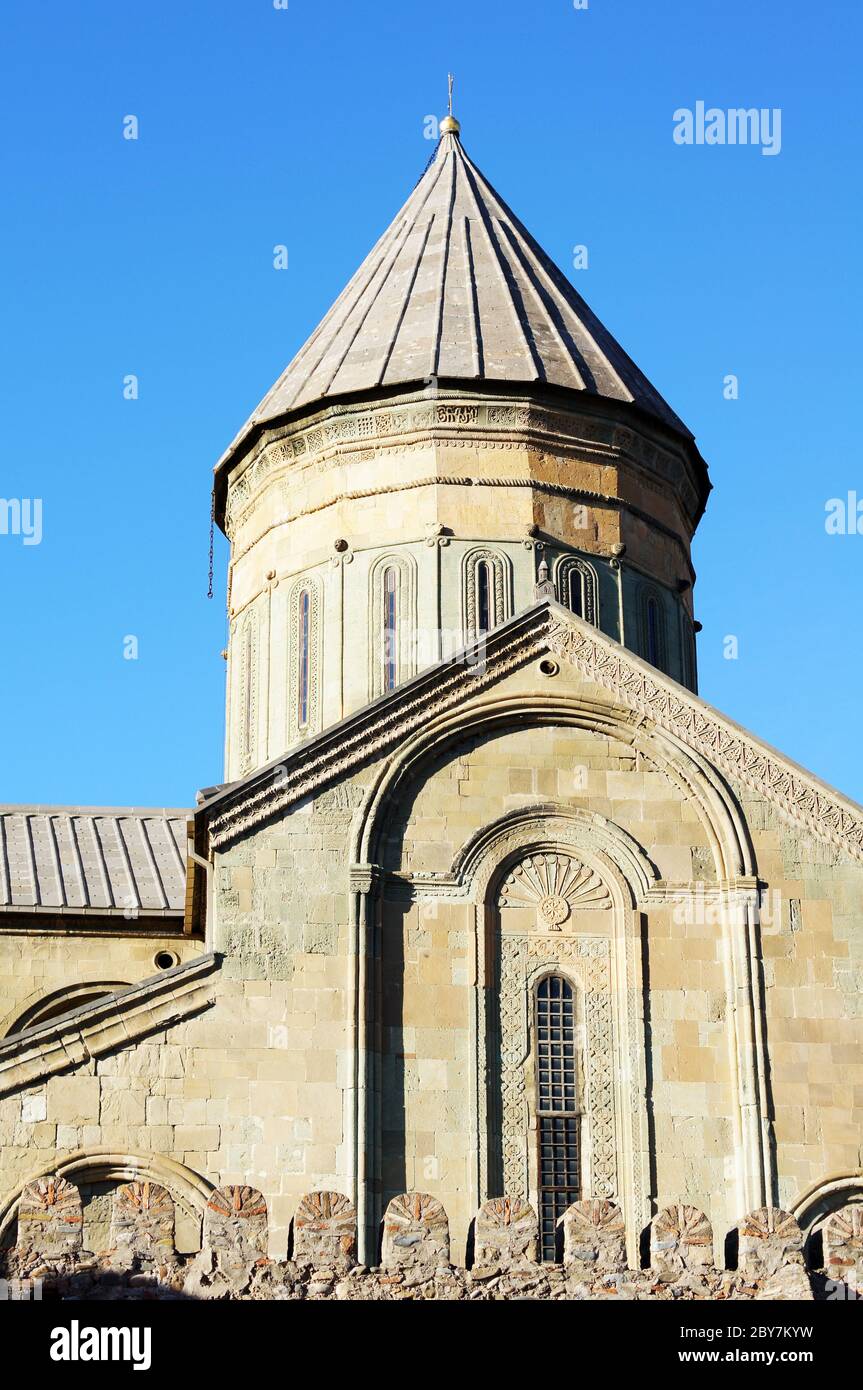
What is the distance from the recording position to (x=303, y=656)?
28.4 meters

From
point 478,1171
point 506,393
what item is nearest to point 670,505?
point 506,393

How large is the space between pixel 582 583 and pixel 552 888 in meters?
6.42

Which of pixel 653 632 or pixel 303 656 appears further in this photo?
pixel 653 632

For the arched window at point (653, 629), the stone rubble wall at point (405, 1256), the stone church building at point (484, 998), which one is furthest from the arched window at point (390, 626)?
the stone rubble wall at point (405, 1256)

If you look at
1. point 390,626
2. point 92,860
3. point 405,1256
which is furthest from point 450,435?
point 405,1256

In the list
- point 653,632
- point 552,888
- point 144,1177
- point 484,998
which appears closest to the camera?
point 144,1177

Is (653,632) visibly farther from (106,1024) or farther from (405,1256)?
(405,1256)

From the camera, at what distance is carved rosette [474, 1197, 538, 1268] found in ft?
60.6

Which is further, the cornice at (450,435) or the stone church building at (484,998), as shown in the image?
the cornice at (450,435)

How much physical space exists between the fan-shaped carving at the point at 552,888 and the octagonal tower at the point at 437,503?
5.05m

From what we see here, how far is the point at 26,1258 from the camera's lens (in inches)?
698

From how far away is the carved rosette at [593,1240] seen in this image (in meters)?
18.5

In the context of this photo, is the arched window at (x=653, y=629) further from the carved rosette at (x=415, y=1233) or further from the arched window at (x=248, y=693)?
the carved rosette at (x=415, y=1233)

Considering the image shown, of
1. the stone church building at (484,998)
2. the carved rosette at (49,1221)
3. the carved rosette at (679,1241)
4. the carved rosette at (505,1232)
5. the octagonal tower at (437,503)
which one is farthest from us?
the octagonal tower at (437,503)
